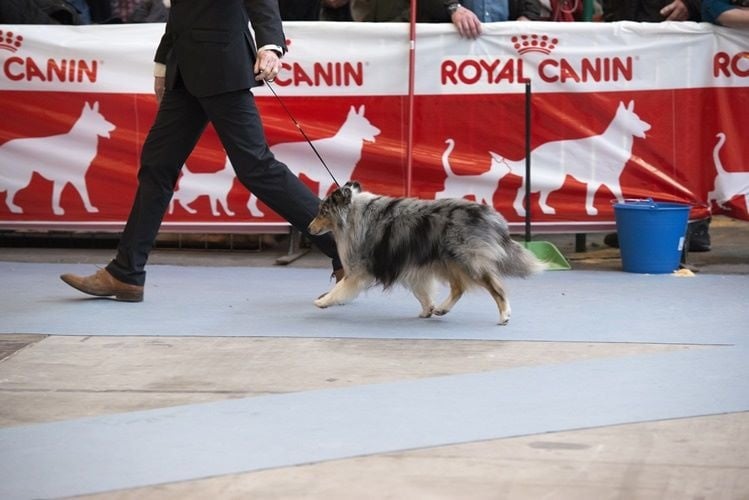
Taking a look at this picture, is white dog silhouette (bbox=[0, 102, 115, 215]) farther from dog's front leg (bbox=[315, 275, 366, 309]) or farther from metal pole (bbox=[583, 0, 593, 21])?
metal pole (bbox=[583, 0, 593, 21])

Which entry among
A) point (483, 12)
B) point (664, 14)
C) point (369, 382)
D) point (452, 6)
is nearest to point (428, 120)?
point (452, 6)

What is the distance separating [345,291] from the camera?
268 inches

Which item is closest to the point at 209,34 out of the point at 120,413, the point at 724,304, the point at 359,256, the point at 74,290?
the point at 359,256

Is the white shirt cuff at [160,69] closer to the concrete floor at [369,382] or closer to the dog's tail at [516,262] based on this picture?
the concrete floor at [369,382]

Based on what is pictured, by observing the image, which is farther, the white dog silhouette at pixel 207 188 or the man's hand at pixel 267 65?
the white dog silhouette at pixel 207 188

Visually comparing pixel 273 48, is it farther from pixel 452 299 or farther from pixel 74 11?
pixel 74 11

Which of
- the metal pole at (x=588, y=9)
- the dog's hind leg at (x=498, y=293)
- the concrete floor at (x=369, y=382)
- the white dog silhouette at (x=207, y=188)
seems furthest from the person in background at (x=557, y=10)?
the concrete floor at (x=369, y=382)

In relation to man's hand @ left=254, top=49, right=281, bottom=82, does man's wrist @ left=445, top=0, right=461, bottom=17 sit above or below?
above

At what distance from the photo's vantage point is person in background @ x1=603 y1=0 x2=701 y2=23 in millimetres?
8969

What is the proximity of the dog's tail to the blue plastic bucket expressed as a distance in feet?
5.29

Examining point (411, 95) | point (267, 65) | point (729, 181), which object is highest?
point (267, 65)

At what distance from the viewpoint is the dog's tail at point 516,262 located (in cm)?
668

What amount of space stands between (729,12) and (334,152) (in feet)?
8.57

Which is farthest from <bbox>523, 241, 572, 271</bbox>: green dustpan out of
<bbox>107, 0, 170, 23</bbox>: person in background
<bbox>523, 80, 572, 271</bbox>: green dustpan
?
<bbox>107, 0, 170, 23</bbox>: person in background
